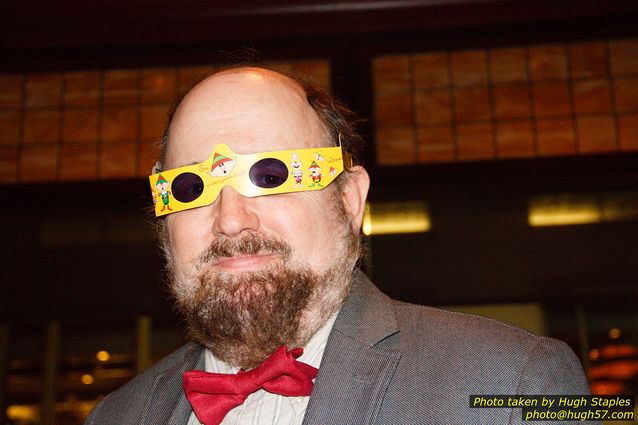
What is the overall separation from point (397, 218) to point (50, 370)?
2.36 m

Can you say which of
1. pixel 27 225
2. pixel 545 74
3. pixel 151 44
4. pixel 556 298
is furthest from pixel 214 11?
pixel 556 298

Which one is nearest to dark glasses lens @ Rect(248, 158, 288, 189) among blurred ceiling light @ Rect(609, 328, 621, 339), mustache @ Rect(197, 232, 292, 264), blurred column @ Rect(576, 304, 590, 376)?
mustache @ Rect(197, 232, 292, 264)

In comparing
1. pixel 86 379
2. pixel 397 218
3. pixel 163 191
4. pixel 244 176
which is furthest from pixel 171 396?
pixel 86 379

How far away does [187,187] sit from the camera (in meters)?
1.82

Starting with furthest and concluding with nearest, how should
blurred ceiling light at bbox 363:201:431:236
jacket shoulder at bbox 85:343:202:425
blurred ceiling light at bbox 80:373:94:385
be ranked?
blurred ceiling light at bbox 80:373:94:385 → blurred ceiling light at bbox 363:201:431:236 → jacket shoulder at bbox 85:343:202:425

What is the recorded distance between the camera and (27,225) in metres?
3.75

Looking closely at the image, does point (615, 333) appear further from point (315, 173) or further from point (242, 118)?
point (242, 118)

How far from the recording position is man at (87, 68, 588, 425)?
1.54 metres

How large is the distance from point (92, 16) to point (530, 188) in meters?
2.66

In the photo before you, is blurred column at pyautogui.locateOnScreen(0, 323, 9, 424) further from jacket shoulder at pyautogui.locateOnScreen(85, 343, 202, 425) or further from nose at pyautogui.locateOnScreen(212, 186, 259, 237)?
nose at pyautogui.locateOnScreen(212, 186, 259, 237)

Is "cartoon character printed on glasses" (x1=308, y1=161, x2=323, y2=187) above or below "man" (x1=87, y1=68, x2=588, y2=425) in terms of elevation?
above

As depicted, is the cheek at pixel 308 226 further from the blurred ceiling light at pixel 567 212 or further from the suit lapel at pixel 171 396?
the blurred ceiling light at pixel 567 212

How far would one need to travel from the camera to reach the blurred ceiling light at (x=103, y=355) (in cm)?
394

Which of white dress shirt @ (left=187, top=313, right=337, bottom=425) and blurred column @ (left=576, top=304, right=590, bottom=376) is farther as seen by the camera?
blurred column @ (left=576, top=304, right=590, bottom=376)
